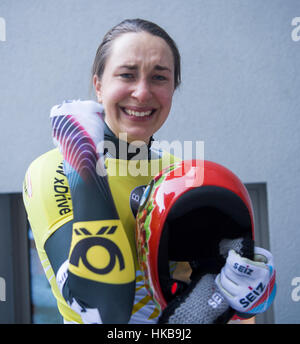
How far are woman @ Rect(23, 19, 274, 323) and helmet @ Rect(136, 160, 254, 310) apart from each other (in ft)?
0.17

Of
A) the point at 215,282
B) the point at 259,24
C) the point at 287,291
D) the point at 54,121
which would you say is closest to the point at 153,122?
the point at 54,121

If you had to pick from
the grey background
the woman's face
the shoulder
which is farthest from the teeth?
the grey background

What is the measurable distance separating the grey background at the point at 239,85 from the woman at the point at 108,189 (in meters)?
1.13

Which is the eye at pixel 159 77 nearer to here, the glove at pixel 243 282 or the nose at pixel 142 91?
the nose at pixel 142 91

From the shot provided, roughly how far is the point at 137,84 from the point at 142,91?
0.08ft

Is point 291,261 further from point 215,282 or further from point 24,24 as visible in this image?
point 24,24

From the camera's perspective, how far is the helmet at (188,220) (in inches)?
25.6

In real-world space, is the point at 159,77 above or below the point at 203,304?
above

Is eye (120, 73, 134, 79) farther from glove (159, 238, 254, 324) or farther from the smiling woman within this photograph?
glove (159, 238, 254, 324)

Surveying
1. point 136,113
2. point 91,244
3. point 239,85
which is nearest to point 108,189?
point 91,244

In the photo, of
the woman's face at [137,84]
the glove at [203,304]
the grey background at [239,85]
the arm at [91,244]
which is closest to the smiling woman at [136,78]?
the woman's face at [137,84]

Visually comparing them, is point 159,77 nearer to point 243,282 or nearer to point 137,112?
point 137,112

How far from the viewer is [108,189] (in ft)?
2.23

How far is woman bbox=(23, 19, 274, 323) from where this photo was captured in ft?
2.06
